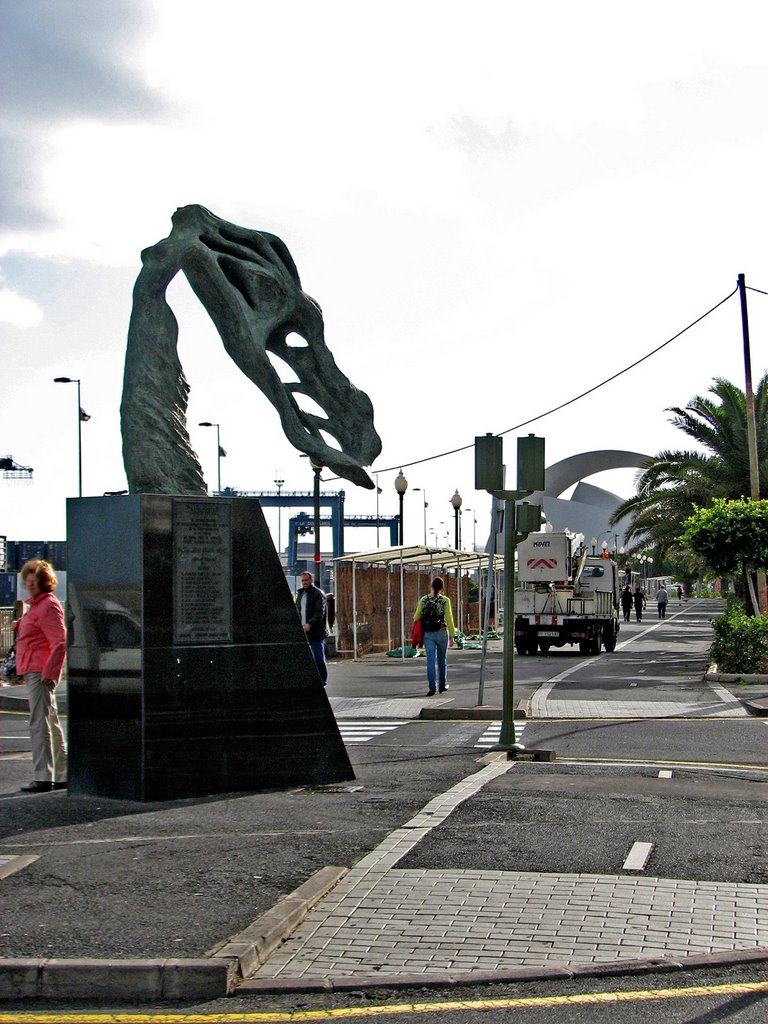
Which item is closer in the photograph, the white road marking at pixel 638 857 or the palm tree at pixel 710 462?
the white road marking at pixel 638 857

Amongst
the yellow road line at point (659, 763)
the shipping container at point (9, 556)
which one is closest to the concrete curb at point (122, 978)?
the yellow road line at point (659, 763)

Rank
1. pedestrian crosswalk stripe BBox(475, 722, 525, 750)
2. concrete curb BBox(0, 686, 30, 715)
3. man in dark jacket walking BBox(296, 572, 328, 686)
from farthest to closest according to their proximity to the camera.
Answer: concrete curb BBox(0, 686, 30, 715)
man in dark jacket walking BBox(296, 572, 328, 686)
pedestrian crosswalk stripe BBox(475, 722, 525, 750)

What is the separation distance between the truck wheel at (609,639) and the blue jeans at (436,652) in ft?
47.3

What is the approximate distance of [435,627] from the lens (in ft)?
60.1

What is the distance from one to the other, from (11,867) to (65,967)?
6.09ft

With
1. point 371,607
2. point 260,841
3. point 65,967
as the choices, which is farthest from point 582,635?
point 65,967

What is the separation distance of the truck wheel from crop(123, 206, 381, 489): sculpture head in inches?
927

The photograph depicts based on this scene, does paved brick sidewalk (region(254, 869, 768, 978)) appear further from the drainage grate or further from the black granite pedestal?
the black granite pedestal

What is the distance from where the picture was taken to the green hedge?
22.2 meters

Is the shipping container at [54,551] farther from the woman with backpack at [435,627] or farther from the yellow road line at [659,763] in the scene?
the yellow road line at [659,763]

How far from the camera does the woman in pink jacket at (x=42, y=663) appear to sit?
30.0 ft

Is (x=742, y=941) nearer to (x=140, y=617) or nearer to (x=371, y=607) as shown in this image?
(x=140, y=617)

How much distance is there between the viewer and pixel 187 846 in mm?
6906

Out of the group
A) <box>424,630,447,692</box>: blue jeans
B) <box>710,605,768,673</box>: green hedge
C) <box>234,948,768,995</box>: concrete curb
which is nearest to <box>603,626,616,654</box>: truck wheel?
<box>710,605,768,673</box>: green hedge
